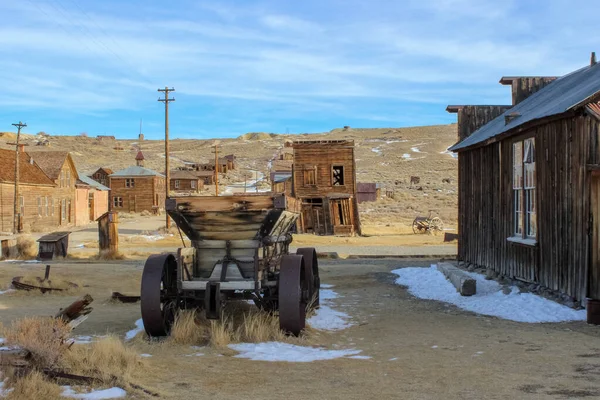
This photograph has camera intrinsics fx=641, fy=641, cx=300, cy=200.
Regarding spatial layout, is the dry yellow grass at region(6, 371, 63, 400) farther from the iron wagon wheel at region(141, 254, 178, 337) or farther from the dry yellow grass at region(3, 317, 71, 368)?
the iron wagon wheel at region(141, 254, 178, 337)

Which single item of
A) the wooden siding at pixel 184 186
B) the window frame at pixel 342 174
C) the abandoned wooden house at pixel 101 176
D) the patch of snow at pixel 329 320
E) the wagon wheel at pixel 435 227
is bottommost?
the patch of snow at pixel 329 320

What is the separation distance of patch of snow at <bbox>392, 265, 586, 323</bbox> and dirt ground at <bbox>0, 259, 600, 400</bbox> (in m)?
0.37

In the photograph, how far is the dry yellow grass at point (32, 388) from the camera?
16.3 ft

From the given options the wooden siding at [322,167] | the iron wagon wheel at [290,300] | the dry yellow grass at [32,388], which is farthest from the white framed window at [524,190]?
the wooden siding at [322,167]

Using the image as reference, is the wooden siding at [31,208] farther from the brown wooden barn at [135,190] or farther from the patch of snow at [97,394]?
the patch of snow at [97,394]

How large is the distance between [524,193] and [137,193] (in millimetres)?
51586

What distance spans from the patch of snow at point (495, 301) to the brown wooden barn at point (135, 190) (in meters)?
47.3

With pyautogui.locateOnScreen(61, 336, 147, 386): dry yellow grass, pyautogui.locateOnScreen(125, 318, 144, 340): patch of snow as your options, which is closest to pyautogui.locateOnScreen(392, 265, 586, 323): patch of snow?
pyautogui.locateOnScreen(125, 318, 144, 340): patch of snow

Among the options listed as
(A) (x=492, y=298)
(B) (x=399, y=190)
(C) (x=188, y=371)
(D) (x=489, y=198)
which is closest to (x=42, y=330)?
(C) (x=188, y=371)

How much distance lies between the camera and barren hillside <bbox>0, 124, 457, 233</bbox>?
177 ft

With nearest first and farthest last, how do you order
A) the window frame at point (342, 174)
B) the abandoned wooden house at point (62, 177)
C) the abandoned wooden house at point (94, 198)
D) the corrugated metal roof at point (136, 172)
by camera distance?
the window frame at point (342, 174)
the abandoned wooden house at point (62, 177)
the abandoned wooden house at point (94, 198)
the corrugated metal roof at point (136, 172)

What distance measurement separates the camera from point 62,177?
43125 millimetres

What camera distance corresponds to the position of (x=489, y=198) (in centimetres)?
1355

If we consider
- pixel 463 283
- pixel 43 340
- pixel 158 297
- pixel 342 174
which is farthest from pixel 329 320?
pixel 342 174
